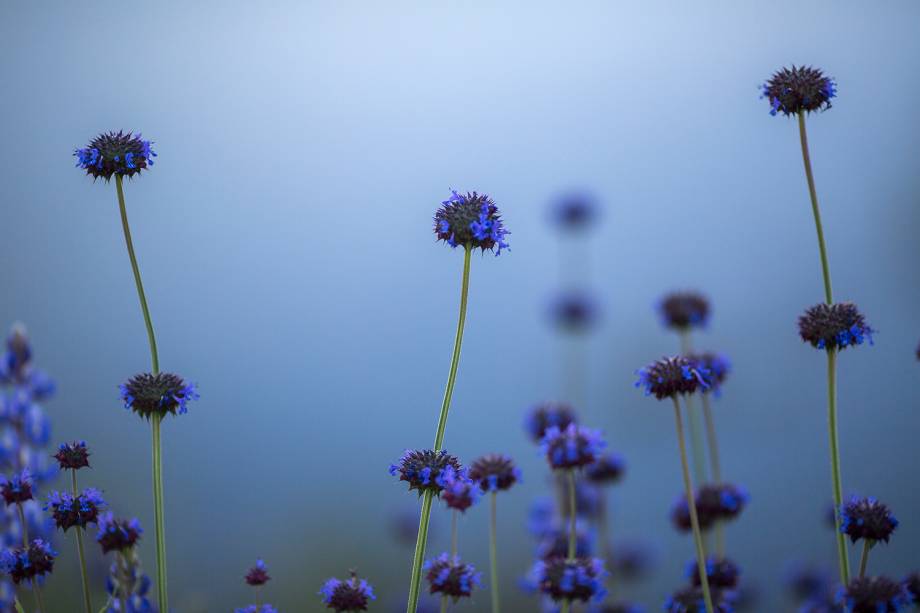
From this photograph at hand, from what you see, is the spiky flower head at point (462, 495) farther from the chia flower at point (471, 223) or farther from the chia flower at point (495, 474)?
the chia flower at point (471, 223)

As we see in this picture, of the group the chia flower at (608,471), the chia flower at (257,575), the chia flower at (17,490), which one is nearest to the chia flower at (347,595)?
the chia flower at (257,575)

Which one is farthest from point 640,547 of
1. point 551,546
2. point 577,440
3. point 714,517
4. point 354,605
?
point 354,605

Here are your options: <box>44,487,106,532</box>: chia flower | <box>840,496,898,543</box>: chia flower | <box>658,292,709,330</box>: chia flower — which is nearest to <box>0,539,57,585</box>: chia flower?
<box>44,487,106,532</box>: chia flower

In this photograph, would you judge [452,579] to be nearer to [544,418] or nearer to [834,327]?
[834,327]

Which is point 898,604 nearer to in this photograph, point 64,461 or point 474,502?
point 474,502

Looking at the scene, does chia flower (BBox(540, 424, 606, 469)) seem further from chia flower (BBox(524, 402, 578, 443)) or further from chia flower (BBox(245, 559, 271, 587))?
chia flower (BBox(524, 402, 578, 443))

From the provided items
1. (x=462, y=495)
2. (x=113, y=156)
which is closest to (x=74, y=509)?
(x=113, y=156)
